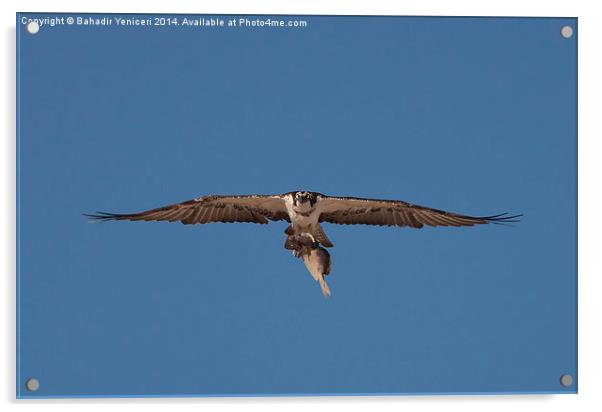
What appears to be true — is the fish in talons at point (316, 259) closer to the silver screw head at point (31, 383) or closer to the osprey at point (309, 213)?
the osprey at point (309, 213)

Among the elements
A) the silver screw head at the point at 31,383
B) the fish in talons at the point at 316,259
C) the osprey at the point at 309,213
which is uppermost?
the osprey at the point at 309,213

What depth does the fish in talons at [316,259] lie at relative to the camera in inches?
119

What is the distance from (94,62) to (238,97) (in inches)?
19.3

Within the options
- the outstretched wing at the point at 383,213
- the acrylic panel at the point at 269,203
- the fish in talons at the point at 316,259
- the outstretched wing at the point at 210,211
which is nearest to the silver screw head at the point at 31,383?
the acrylic panel at the point at 269,203

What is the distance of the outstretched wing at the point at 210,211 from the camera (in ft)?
9.93

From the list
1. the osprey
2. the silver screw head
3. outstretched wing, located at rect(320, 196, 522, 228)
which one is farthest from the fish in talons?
the silver screw head

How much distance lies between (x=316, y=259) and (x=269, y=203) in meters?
0.24

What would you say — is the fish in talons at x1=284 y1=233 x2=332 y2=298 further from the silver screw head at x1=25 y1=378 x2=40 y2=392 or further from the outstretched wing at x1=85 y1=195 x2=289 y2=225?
the silver screw head at x1=25 y1=378 x2=40 y2=392

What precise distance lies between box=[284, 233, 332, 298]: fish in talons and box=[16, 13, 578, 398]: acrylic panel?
12 millimetres

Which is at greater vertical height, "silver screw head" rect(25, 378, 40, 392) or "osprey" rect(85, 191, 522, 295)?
"osprey" rect(85, 191, 522, 295)

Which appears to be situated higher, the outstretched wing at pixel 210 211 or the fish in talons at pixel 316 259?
the outstretched wing at pixel 210 211

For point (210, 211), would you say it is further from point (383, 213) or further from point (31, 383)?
point (31, 383)

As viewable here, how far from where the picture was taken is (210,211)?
3049 mm

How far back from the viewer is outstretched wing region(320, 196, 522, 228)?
9.98 feet
